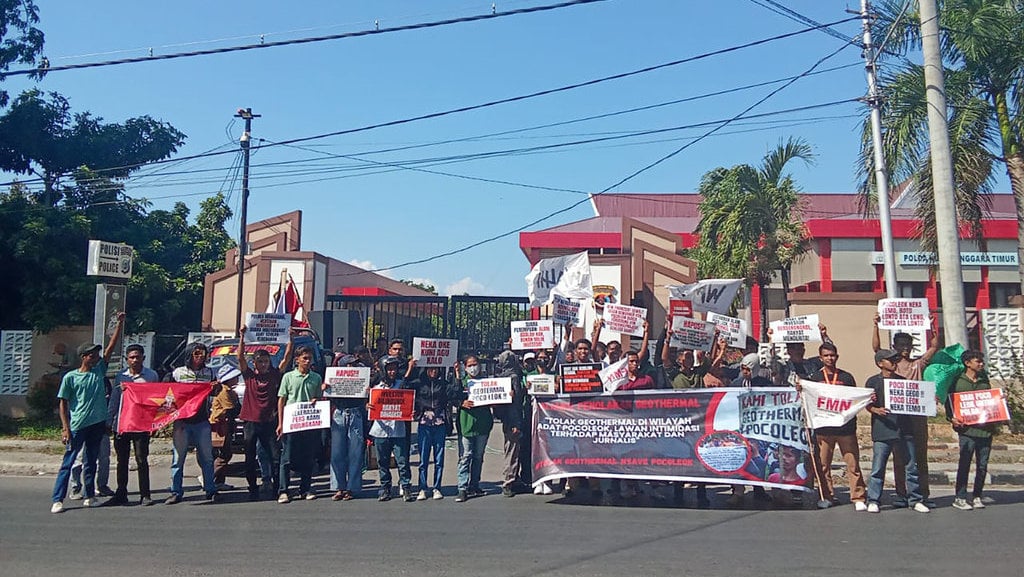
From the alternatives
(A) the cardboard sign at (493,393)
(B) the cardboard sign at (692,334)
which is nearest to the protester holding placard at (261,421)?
(A) the cardboard sign at (493,393)

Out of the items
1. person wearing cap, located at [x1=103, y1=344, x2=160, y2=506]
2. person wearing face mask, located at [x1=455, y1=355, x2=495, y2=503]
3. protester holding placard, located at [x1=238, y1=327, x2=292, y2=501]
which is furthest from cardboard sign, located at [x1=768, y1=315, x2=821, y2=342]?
person wearing cap, located at [x1=103, y1=344, x2=160, y2=506]

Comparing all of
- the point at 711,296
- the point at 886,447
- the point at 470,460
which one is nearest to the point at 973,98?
the point at 711,296

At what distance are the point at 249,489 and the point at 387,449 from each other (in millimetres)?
1757

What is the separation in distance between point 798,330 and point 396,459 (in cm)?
555

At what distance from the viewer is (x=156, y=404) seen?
934 centimetres

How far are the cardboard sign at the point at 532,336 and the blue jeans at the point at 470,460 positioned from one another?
1.67 metres

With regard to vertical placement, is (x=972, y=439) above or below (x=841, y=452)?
above

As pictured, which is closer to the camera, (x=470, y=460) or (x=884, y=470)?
(x=884, y=470)

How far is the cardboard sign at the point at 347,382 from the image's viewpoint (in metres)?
9.34

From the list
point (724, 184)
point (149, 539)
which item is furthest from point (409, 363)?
point (724, 184)

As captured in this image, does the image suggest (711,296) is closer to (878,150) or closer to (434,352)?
(878,150)

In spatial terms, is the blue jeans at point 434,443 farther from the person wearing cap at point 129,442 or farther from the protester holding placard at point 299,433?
the person wearing cap at point 129,442

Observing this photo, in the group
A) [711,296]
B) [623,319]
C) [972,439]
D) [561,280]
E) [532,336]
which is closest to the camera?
[972,439]

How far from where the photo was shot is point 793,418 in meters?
8.85
